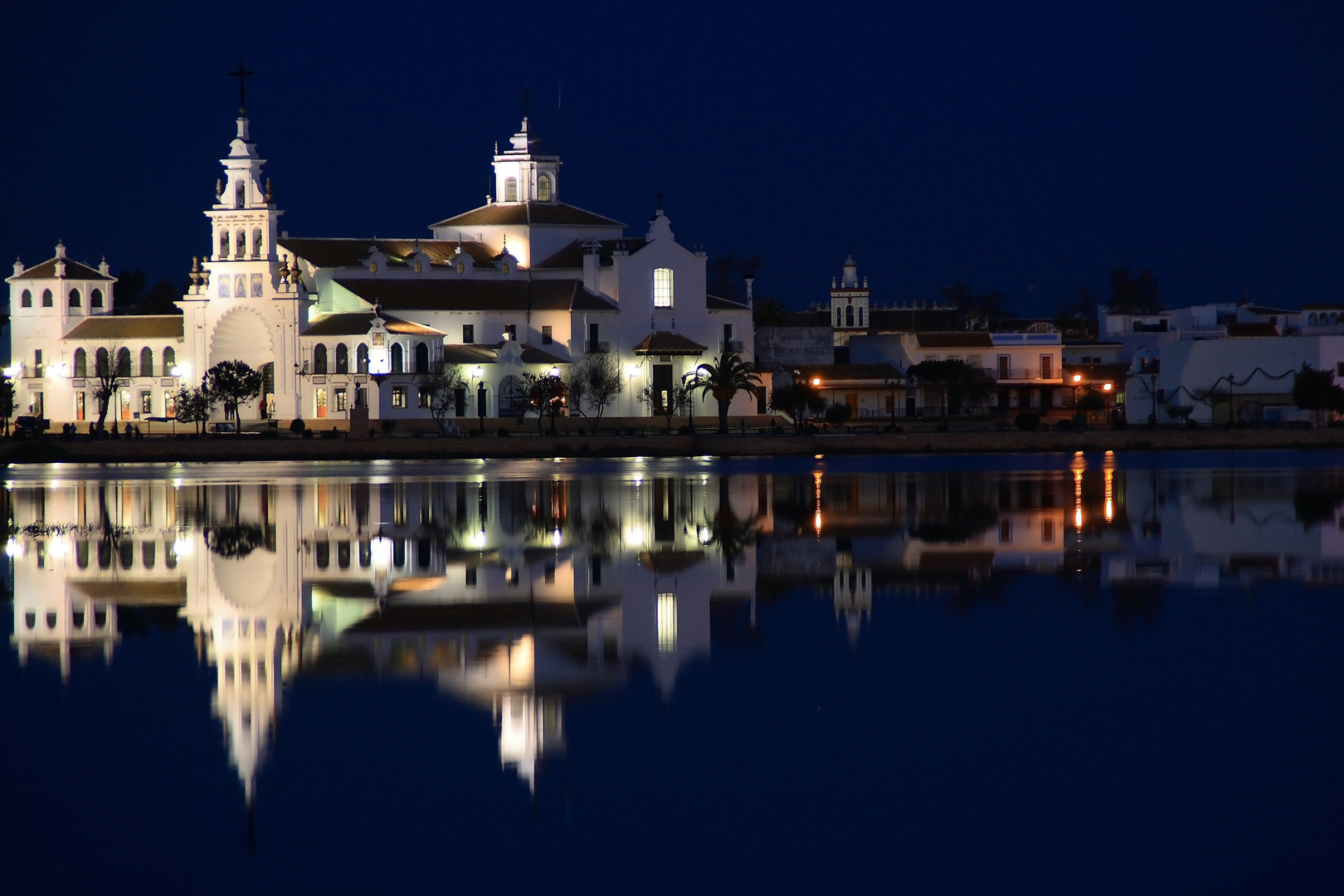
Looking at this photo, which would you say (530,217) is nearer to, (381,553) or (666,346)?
(666,346)

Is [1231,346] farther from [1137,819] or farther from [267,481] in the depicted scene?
[1137,819]

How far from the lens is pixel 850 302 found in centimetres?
10931

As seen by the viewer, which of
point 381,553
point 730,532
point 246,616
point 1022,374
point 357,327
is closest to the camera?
point 246,616

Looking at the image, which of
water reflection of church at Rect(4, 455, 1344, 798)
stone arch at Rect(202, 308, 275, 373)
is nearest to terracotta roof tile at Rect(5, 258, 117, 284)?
stone arch at Rect(202, 308, 275, 373)

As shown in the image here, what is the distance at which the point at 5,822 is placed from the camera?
9.05 meters

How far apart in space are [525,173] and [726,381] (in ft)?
67.2

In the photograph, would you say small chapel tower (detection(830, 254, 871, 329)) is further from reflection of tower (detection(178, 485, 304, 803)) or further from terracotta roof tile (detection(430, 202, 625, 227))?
reflection of tower (detection(178, 485, 304, 803))

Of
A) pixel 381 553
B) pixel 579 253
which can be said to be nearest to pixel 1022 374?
pixel 579 253

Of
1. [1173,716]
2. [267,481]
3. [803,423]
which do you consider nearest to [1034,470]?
[267,481]

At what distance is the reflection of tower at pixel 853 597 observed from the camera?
15180mm

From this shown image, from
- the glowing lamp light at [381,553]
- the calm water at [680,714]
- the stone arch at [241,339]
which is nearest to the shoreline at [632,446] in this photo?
the stone arch at [241,339]

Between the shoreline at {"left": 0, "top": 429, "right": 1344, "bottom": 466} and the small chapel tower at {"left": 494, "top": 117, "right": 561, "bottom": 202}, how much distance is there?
84.6ft

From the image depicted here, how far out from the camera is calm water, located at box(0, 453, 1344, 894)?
334 inches

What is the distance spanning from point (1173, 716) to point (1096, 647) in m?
2.53
